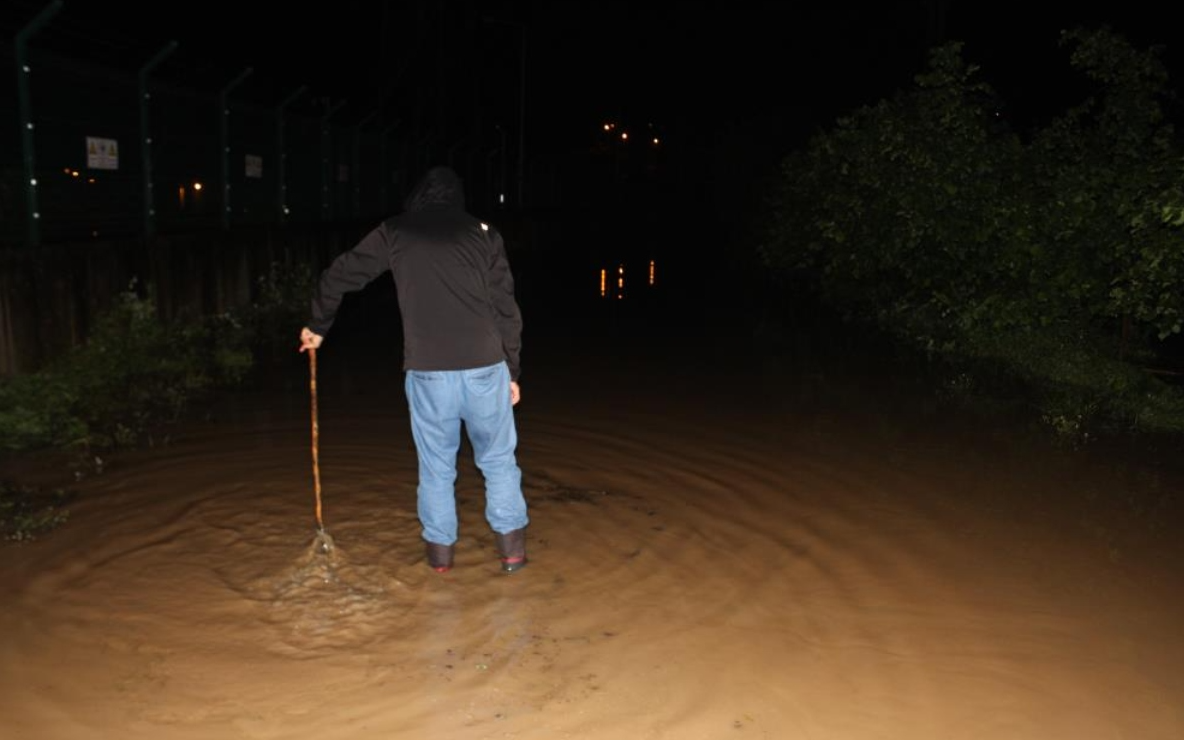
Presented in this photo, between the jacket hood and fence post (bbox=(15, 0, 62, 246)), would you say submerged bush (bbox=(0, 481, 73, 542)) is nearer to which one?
the jacket hood

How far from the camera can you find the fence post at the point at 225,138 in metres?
12.2

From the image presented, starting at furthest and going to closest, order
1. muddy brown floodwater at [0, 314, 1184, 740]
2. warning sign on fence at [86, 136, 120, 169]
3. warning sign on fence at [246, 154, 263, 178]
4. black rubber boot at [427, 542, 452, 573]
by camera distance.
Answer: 1. warning sign on fence at [246, 154, 263, 178]
2. warning sign on fence at [86, 136, 120, 169]
3. black rubber boot at [427, 542, 452, 573]
4. muddy brown floodwater at [0, 314, 1184, 740]

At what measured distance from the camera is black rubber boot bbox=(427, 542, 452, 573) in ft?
15.6

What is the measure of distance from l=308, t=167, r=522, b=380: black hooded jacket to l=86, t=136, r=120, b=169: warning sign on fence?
19.7 feet

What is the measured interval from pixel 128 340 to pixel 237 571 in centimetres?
490

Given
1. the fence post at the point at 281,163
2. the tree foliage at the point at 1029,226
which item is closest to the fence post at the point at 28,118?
the fence post at the point at 281,163

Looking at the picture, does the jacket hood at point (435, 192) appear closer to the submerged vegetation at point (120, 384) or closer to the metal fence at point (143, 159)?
the submerged vegetation at point (120, 384)

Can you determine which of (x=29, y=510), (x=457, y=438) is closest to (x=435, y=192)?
(x=457, y=438)

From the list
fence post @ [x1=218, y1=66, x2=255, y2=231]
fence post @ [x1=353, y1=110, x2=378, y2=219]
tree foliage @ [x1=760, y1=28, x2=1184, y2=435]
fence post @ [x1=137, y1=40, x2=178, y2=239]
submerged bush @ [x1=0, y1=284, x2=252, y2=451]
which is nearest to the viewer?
submerged bush @ [x1=0, y1=284, x2=252, y2=451]

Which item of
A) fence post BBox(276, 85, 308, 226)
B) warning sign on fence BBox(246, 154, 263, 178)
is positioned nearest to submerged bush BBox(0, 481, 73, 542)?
warning sign on fence BBox(246, 154, 263, 178)

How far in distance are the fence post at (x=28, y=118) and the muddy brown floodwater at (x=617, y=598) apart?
95.7 inches

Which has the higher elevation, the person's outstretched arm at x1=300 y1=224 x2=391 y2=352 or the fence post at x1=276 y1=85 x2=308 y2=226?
the fence post at x1=276 y1=85 x2=308 y2=226

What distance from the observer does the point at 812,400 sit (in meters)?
9.09

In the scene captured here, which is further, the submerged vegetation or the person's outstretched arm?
the submerged vegetation
